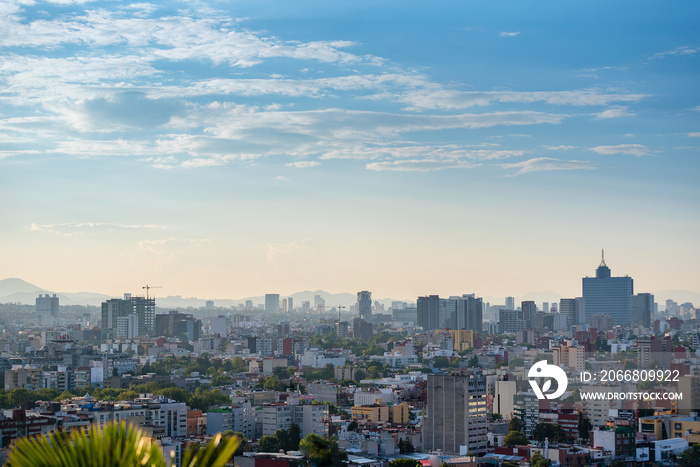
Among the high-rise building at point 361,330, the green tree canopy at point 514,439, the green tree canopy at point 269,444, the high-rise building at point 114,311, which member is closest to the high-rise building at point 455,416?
the green tree canopy at point 514,439

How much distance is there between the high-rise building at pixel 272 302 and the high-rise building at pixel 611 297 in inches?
→ 2393

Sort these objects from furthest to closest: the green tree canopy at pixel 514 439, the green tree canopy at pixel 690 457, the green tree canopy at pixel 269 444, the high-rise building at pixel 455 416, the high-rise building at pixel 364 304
Result: the high-rise building at pixel 364 304, the green tree canopy at pixel 514 439, the high-rise building at pixel 455 416, the green tree canopy at pixel 269 444, the green tree canopy at pixel 690 457

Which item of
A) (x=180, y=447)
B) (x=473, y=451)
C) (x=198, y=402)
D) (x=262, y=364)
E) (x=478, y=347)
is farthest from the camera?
(x=478, y=347)

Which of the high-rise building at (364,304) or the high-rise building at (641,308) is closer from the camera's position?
the high-rise building at (641,308)

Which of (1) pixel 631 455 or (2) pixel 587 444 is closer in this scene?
(1) pixel 631 455

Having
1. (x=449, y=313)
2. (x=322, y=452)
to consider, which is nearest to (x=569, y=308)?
(x=449, y=313)

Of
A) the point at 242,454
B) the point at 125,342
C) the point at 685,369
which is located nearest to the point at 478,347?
the point at 125,342

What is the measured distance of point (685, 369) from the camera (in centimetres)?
2330

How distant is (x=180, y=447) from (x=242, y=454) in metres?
0.88

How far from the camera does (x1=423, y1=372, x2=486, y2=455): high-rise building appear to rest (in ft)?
54.9

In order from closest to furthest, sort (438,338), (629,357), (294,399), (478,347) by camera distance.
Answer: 1. (294,399)
2. (629,357)
3. (478,347)
4. (438,338)

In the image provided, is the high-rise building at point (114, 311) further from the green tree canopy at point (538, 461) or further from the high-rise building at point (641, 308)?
the green tree canopy at point (538, 461)

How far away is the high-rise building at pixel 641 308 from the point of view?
61.2 meters

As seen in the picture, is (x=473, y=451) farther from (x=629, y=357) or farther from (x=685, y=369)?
(x=629, y=357)
